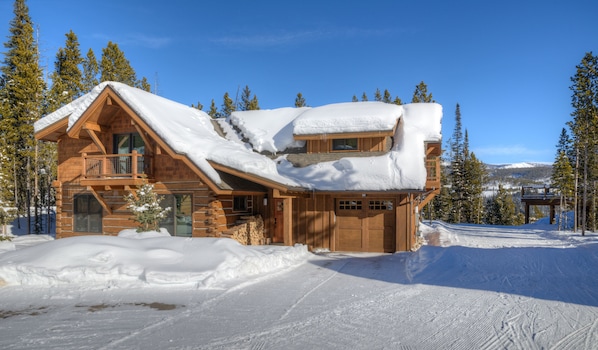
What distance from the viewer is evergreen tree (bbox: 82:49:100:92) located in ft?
103

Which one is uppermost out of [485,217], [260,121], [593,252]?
[260,121]

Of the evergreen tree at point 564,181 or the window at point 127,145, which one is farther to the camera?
the evergreen tree at point 564,181

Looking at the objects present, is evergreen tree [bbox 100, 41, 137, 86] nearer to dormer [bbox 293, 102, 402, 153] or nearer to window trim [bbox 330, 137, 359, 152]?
dormer [bbox 293, 102, 402, 153]

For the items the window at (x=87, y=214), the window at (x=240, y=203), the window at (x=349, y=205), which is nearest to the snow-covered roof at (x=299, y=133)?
the window at (x=349, y=205)

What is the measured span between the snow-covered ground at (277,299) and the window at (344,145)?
594 cm

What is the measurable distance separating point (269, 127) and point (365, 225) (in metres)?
7.11

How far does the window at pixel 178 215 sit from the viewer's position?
14.7 metres

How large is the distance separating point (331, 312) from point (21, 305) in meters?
5.48

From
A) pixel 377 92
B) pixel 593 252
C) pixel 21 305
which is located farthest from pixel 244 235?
pixel 377 92

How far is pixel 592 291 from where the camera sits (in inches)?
320

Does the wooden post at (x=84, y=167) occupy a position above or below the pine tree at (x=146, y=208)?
above

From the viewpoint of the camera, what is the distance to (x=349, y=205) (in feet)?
49.4

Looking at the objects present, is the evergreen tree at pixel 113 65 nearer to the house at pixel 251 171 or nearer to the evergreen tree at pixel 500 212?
the house at pixel 251 171

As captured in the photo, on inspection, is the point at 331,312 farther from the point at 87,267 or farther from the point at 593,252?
the point at 593,252
